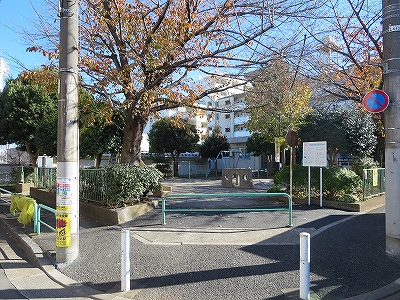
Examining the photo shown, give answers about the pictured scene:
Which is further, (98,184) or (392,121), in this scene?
(98,184)

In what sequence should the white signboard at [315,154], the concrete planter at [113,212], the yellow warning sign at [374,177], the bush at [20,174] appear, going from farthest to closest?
1. the bush at [20,174]
2. the yellow warning sign at [374,177]
3. the white signboard at [315,154]
4. the concrete planter at [113,212]

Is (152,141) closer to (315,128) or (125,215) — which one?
(315,128)

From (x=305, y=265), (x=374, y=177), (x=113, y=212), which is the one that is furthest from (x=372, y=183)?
(x=113, y=212)

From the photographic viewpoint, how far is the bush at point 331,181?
34.0 feet

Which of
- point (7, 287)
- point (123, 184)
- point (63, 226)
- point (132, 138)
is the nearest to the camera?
point (7, 287)

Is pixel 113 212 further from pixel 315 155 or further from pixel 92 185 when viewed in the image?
pixel 315 155

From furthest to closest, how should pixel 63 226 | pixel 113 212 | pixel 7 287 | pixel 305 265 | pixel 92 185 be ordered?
1. pixel 92 185
2. pixel 113 212
3. pixel 63 226
4. pixel 7 287
5. pixel 305 265

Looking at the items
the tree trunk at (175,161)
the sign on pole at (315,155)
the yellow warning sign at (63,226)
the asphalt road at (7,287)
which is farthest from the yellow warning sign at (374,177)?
the tree trunk at (175,161)

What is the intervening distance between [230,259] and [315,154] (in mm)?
5988

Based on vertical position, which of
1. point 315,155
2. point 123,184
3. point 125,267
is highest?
point 315,155

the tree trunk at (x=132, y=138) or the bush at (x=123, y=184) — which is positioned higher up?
the tree trunk at (x=132, y=138)

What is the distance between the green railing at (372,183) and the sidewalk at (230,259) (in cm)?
247

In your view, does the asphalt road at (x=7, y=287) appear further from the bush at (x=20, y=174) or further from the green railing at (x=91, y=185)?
the bush at (x=20, y=174)

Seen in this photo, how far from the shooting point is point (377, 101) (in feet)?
18.9
